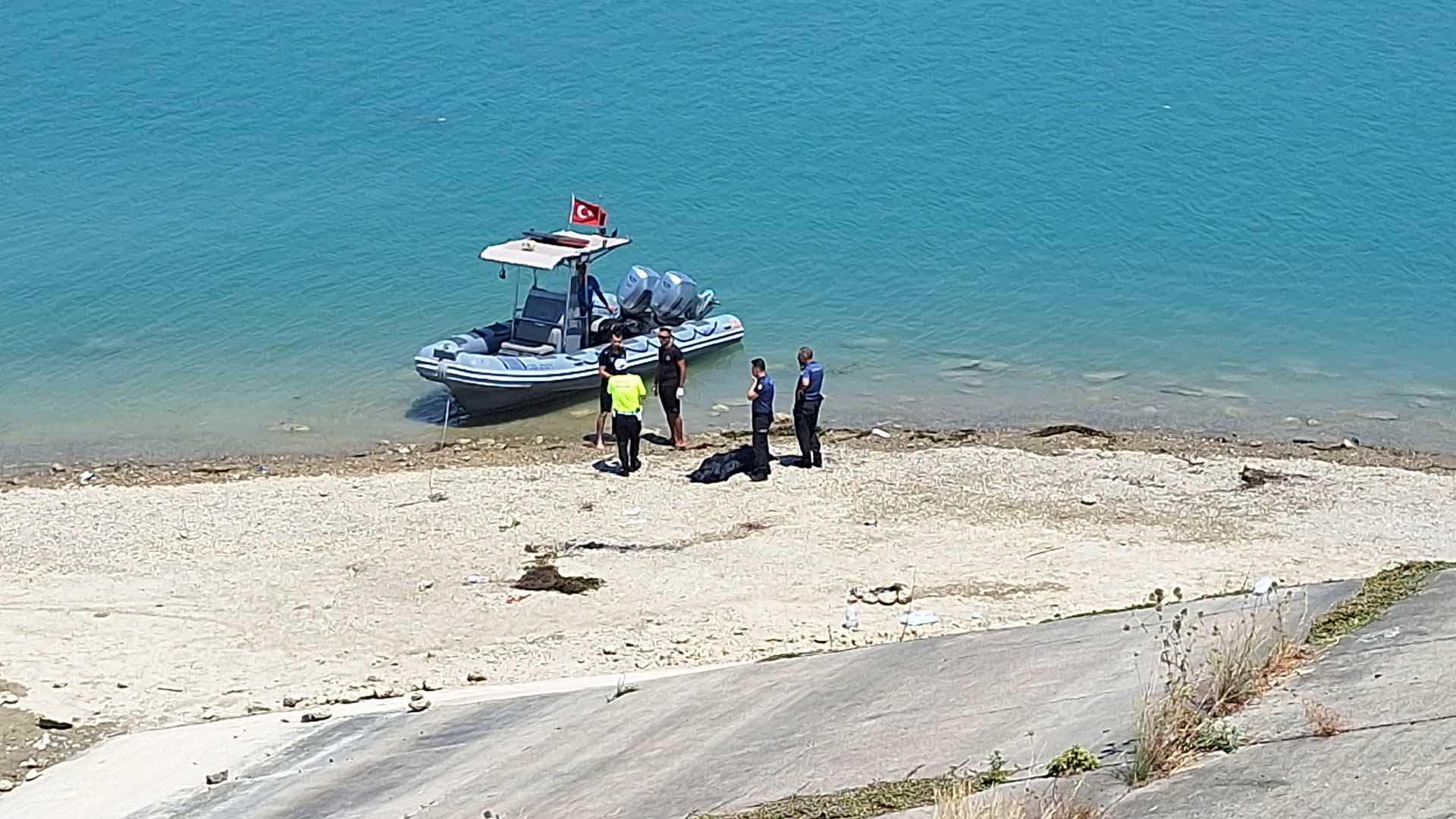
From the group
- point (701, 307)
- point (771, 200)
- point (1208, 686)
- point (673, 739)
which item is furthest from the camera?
point (771, 200)

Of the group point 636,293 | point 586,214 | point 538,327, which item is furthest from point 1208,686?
point 636,293

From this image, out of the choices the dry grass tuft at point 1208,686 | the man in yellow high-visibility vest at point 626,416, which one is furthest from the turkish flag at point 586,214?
the dry grass tuft at point 1208,686

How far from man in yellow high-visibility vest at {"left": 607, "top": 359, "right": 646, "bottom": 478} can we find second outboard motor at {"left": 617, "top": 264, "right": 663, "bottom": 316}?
441cm

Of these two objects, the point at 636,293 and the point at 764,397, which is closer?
the point at 764,397

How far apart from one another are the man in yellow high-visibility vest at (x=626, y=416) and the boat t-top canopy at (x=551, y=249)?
270 cm

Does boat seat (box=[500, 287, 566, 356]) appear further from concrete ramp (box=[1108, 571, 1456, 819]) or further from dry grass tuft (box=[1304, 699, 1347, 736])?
dry grass tuft (box=[1304, 699, 1347, 736])

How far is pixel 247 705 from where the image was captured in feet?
39.5

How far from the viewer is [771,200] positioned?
112 feet

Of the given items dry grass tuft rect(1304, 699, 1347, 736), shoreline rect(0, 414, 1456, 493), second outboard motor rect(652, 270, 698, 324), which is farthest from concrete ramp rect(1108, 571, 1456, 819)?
second outboard motor rect(652, 270, 698, 324)

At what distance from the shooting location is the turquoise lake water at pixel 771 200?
23531 mm

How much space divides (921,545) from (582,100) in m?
28.6

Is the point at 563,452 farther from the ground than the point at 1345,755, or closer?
closer

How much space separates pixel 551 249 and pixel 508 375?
1637 millimetres

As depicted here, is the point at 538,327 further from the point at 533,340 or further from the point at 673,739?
the point at 673,739
